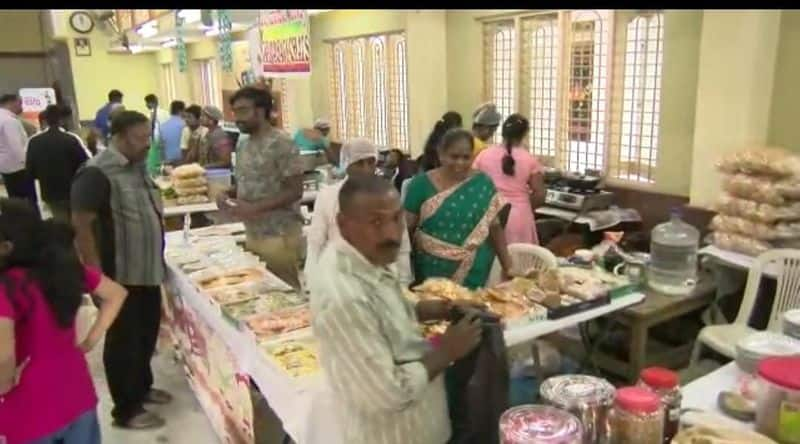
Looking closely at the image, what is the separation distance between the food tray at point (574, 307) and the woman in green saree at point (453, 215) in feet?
1.54

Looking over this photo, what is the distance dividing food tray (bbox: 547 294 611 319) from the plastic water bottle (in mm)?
761

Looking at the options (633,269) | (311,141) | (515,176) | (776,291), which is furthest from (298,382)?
(311,141)

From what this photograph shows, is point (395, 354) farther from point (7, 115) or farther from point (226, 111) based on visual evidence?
point (226, 111)

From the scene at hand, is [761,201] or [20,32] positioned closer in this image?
[761,201]

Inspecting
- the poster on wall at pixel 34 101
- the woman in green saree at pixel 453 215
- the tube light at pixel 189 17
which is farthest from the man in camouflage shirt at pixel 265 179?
the poster on wall at pixel 34 101

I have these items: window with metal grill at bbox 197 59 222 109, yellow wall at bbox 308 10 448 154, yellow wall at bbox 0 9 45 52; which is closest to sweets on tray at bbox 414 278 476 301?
yellow wall at bbox 308 10 448 154

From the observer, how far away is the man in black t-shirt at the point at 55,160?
5496mm

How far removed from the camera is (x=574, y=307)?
2332 millimetres

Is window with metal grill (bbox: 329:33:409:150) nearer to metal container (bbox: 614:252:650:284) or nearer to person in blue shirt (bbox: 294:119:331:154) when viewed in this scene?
person in blue shirt (bbox: 294:119:331:154)

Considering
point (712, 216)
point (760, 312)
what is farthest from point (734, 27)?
point (760, 312)

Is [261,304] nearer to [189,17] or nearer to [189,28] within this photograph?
[189,17]

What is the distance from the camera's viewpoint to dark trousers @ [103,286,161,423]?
9.63 ft

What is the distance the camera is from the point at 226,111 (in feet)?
33.1

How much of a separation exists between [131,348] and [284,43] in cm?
272
